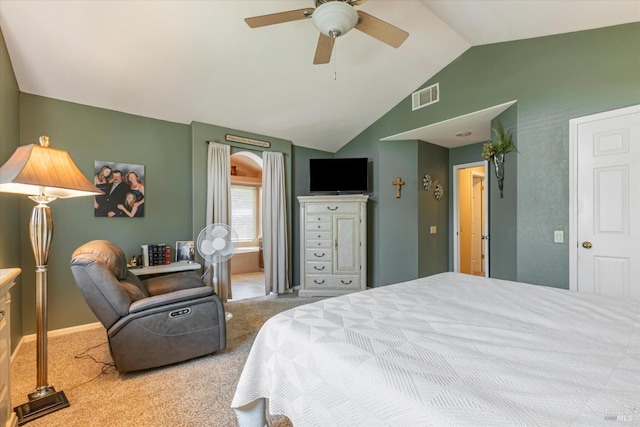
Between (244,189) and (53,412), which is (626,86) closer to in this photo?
(53,412)

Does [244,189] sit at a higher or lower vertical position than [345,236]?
higher

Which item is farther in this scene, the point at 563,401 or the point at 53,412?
the point at 53,412

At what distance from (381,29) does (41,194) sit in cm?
252

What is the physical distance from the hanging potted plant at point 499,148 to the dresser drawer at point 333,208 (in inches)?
71.5

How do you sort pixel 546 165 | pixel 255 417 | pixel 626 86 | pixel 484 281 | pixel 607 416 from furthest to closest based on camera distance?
1. pixel 546 165
2. pixel 626 86
3. pixel 484 281
4. pixel 255 417
5. pixel 607 416

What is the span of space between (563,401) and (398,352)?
1.38ft

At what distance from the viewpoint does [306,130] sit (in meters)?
4.44

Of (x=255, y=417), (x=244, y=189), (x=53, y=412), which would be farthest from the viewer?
(x=244, y=189)

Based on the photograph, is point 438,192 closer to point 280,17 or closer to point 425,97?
point 425,97

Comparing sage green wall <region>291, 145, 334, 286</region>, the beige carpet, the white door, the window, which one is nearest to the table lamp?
the beige carpet

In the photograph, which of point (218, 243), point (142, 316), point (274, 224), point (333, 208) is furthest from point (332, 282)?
point (142, 316)

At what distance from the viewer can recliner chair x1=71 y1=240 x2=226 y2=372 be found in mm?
1997

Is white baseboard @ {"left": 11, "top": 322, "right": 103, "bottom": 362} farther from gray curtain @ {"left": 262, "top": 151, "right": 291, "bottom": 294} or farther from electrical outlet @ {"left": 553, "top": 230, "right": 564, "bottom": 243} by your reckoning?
electrical outlet @ {"left": 553, "top": 230, "right": 564, "bottom": 243}

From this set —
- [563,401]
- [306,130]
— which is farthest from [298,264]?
[563,401]
